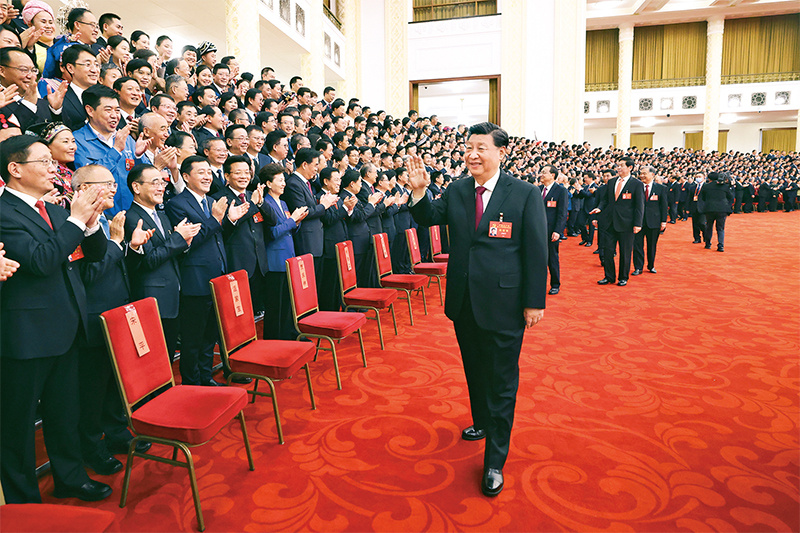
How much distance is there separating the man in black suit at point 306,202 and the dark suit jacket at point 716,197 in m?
7.22

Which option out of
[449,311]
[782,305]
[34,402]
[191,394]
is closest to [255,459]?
[191,394]

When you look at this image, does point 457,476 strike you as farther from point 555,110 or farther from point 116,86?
point 555,110

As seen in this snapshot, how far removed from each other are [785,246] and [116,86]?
34.8ft

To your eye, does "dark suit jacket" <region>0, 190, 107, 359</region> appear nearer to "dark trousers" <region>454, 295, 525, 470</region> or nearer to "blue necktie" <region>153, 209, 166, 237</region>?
"blue necktie" <region>153, 209, 166, 237</region>

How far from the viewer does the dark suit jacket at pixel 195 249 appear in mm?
2691

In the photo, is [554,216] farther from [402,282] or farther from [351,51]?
[351,51]

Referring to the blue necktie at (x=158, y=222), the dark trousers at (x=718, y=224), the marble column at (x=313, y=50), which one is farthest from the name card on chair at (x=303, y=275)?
the marble column at (x=313, y=50)

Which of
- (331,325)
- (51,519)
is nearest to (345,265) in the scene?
(331,325)

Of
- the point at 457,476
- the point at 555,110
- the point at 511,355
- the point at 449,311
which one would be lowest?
the point at 457,476

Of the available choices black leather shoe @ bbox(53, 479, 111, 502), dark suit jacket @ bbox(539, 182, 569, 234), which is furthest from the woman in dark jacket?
black leather shoe @ bbox(53, 479, 111, 502)

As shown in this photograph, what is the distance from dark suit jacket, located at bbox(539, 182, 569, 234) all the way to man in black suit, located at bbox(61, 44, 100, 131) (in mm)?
4751

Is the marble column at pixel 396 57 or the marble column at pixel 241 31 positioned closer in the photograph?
the marble column at pixel 241 31

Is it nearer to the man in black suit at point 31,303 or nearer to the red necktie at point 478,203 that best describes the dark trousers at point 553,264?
the red necktie at point 478,203

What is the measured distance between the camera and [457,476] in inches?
81.5
